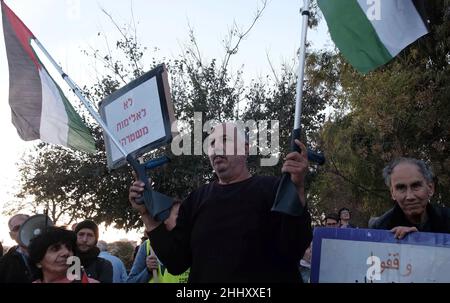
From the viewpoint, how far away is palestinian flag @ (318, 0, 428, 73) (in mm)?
3449

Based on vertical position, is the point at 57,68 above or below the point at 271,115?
below

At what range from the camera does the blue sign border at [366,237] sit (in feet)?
9.45

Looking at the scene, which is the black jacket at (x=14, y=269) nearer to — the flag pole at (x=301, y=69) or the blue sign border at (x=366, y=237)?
the blue sign border at (x=366, y=237)

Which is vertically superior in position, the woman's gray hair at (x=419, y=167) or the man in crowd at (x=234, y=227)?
the woman's gray hair at (x=419, y=167)

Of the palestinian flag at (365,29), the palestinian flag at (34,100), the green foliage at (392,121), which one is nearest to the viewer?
the palestinian flag at (365,29)

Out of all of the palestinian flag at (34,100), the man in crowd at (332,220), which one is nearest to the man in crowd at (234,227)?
the palestinian flag at (34,100)

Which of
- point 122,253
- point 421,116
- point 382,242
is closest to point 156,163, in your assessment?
point 382,242

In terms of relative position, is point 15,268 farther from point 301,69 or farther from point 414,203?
point 414,203

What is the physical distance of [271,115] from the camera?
15945mm

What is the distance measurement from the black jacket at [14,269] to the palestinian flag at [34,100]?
0.99 meters

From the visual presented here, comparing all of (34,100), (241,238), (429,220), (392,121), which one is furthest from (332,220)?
(392,121)

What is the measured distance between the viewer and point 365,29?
3.47 m

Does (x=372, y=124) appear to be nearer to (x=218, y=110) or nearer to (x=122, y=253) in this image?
(x=218, y=110)
